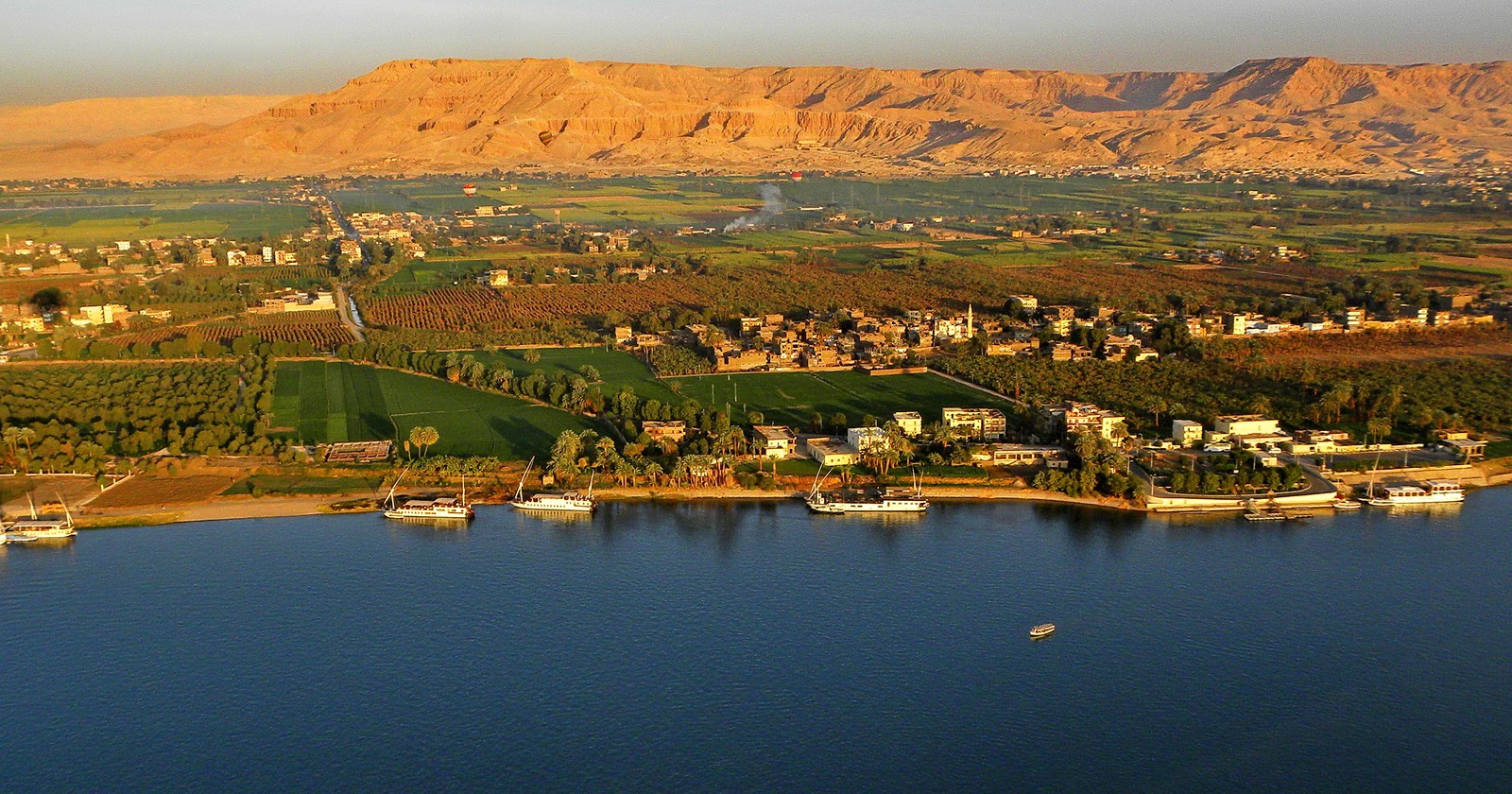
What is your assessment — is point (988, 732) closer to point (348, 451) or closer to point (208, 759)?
point (208, 759)

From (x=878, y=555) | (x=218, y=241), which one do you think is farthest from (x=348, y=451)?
(x=218, y=241)

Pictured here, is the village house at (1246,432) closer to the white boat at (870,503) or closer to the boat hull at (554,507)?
the white boat at (870,503)

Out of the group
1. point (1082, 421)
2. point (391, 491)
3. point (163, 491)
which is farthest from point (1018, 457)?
point (163, 491)

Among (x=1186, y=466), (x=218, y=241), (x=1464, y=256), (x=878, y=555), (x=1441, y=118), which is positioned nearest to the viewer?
(x=878, y=555)

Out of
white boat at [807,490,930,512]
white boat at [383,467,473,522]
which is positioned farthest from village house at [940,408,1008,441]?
white boat at [383,467,473,522]

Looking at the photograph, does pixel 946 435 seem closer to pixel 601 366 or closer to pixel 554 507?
pixel 554 507

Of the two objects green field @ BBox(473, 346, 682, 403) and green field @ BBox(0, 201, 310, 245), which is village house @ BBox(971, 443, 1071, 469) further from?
green field @ BBox(0, 201, 310, 245)

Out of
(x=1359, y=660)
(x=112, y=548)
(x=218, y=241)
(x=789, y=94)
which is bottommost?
(x=1359, y=660)
